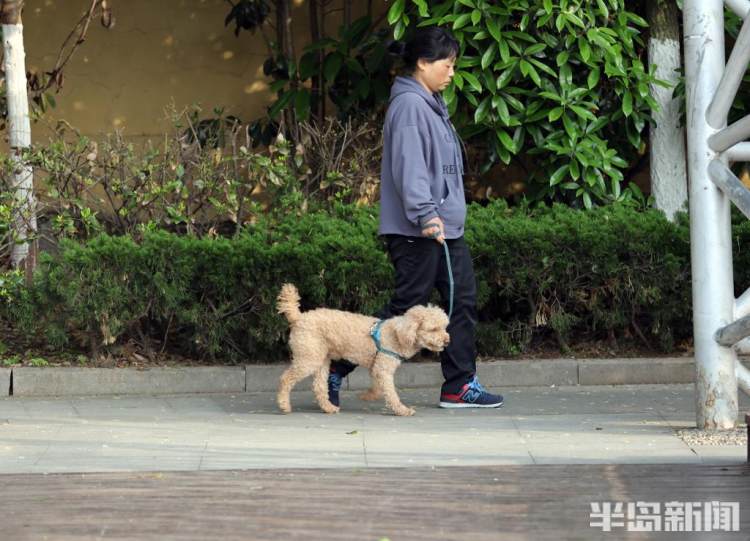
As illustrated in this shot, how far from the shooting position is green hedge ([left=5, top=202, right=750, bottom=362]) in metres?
7.99

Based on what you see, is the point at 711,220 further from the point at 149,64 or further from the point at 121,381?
→ the point at 149,64

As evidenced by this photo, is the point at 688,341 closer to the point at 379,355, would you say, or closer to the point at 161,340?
the point at 379,355

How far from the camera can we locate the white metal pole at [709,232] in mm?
6445

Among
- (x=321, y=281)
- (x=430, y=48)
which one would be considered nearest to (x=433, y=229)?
(x=430, y=48)

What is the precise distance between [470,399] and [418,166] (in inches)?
56.1

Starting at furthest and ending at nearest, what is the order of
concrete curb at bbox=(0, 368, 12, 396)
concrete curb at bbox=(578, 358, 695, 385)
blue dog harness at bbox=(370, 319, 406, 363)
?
concrete curb at bbox=(578, 358, 695, 385), concrete curb at bbox=(0, 368, 12, 396), blue dog harness at bbox=(370, 319, 406, 363)

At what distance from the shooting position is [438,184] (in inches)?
278

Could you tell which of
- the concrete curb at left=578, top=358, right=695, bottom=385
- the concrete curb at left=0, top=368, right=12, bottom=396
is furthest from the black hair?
the concrete curb at left=0, top=368, right=12, bottom=396

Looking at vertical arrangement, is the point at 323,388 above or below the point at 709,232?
below

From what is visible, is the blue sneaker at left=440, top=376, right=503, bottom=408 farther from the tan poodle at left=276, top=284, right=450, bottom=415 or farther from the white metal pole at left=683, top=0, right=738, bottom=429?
the white metal pole at left=683, top=0, right=738, bottom=429

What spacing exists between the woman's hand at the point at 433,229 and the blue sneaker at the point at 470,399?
3.19ft

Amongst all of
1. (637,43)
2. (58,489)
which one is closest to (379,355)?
(58,489)

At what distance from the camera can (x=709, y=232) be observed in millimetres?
6461

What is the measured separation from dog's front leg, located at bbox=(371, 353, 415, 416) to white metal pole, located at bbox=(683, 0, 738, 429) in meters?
1.67
